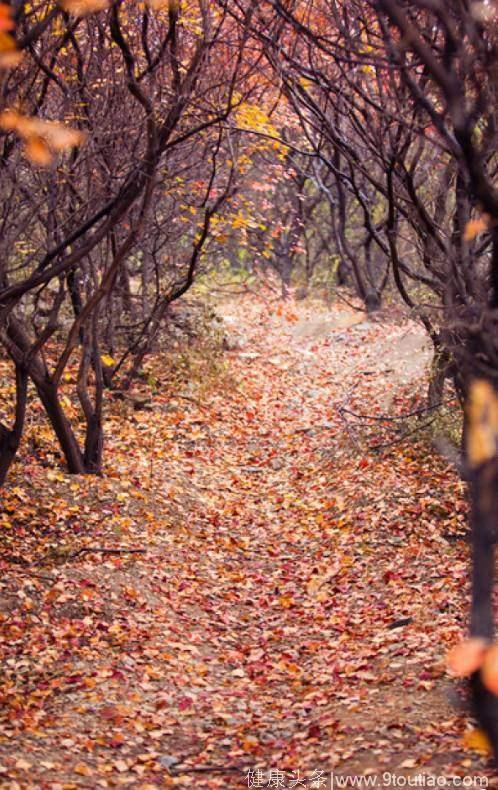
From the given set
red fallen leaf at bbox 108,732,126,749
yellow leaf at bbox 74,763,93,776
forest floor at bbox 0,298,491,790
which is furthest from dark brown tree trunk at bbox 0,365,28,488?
yellow leaf at bbox 74,763,93,776

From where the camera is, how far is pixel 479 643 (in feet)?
7.69

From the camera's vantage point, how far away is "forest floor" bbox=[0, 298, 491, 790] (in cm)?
477

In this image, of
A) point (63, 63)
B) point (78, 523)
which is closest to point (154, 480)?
point (78, 523)

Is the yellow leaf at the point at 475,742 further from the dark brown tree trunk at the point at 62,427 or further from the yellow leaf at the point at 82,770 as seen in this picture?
the dark brown tree trunk at the point at 62,427

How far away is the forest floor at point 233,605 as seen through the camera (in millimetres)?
4770

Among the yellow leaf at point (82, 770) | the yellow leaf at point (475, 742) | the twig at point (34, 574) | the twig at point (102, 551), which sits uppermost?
the twig at point (102, 551)

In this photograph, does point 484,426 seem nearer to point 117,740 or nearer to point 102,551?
point 117,740

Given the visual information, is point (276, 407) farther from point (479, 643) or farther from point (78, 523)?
point (479, 643)

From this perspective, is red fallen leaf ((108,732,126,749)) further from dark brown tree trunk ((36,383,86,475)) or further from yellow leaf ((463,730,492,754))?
dark brown tree trunk ((36,383,86,475))

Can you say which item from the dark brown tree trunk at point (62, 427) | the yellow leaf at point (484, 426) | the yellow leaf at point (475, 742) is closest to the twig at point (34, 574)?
the dark brown tree trunk at point (62, 427)

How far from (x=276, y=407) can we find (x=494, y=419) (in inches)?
433

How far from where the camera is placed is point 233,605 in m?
7.23

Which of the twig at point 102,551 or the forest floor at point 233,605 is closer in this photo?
the forest floor at point 233,605

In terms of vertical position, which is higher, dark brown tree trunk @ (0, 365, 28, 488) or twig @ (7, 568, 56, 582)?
dark brown tree trunk @ (0, 365, 28, 488)
